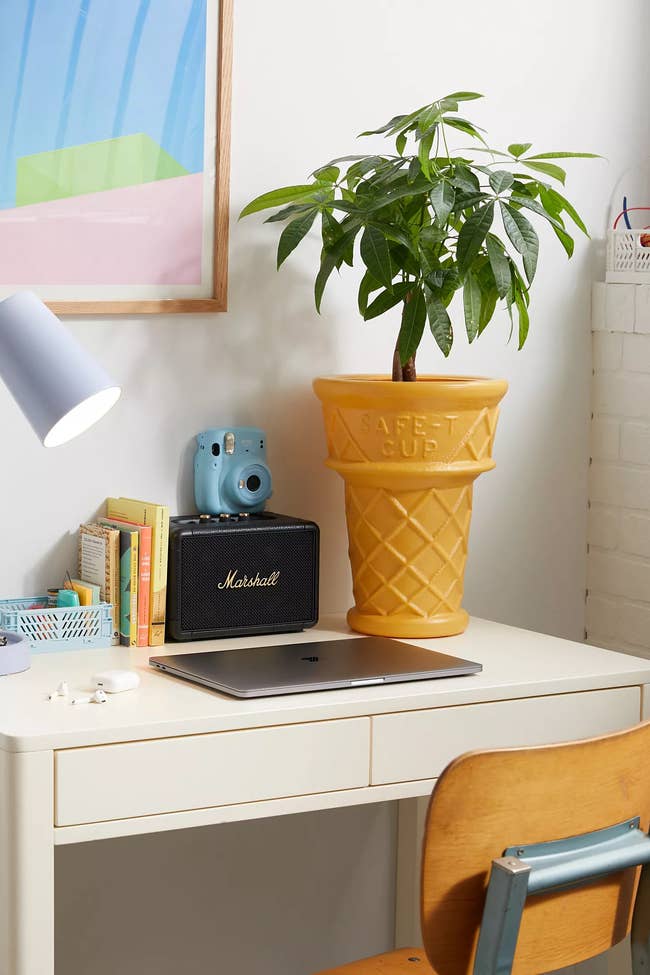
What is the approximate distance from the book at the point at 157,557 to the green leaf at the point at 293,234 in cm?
41

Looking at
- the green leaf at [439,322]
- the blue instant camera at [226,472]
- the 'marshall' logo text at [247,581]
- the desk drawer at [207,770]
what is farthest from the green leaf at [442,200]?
the desk drawer at [207,770]

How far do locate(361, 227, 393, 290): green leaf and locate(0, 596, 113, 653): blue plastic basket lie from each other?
60 centimetres

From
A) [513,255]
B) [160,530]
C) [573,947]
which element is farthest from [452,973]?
[513,255]

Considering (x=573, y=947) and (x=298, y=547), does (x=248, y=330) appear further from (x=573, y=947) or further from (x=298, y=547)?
(x=573, y=947)

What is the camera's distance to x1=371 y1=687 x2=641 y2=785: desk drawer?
5.58 ft

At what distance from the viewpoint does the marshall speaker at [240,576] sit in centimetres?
194

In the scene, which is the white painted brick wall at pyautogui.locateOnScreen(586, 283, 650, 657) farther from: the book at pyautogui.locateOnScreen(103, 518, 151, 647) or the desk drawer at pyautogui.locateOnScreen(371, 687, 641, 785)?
the book at pyautogui.locateOnScreen(103, 518, 151, 647)

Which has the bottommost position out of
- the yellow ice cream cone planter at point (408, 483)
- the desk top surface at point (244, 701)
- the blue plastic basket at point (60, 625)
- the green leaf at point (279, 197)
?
the desk top surface at point (244, 701)

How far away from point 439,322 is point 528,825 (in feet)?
2.59

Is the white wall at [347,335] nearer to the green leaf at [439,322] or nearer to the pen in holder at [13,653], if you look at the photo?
the pen in holder at [13,653]

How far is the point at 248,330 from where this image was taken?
2117 mm

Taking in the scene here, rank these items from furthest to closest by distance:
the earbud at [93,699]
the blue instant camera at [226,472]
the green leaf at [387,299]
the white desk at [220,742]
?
the blue instant camera at [226,472] < the green leaf at [387,299] < the earbud at [93,699] < the white desk at [220,742]

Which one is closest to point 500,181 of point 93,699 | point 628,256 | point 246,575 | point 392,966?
point 628,256

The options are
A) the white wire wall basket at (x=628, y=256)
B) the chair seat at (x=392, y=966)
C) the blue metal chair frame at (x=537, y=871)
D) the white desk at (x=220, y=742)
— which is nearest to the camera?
the blue metal chair frame at (x=537, y=871)
